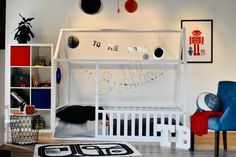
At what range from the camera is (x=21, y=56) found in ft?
21.1

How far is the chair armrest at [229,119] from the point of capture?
444 centimetres

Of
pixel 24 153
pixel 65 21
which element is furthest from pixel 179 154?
pixel 65 21

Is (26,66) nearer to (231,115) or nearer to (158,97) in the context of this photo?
(158,97)

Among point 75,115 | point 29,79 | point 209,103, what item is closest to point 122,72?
point 75,115

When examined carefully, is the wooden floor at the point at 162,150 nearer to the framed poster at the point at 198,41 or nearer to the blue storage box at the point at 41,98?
the blue storage box at the point at 41,98

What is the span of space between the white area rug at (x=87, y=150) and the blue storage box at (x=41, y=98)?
5.10 feet

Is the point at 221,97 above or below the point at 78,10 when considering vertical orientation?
below

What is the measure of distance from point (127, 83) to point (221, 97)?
2.20 m

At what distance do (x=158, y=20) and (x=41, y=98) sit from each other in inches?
99.2

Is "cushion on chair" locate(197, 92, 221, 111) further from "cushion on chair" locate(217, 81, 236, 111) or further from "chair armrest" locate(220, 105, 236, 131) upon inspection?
"chair armrest" locate(220, 105, 236, 131)

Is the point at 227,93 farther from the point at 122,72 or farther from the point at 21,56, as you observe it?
the point at 21,56

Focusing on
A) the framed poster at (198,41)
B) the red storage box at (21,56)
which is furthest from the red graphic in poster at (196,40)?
the red storage box at (21,56)

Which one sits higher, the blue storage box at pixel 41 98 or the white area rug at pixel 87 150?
the blue storage box at pixel 41 98

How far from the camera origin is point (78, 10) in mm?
6898
